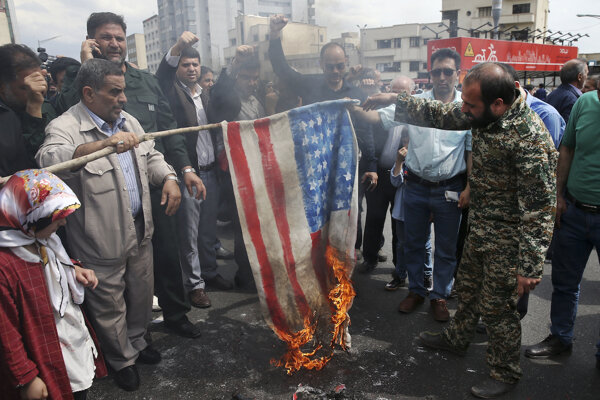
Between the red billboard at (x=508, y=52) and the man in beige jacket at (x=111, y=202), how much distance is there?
57.2 feet

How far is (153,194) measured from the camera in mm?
3271

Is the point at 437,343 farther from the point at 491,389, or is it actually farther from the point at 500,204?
the point at 500,204

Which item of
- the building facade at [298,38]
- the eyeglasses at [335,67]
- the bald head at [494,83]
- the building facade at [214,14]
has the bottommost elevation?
the bald head at [494,83]

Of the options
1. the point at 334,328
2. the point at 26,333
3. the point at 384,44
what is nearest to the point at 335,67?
the point at 334,328

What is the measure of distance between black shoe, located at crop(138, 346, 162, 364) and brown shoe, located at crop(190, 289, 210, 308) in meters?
0.89

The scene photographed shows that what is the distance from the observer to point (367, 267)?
16.2 ft

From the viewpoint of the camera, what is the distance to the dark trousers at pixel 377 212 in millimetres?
4703

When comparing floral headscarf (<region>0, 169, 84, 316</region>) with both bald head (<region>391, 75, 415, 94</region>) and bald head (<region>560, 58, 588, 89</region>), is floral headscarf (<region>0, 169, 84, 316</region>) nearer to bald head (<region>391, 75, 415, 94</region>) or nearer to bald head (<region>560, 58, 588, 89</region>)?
bald head (<region>391, 75, 415, 94</region>)

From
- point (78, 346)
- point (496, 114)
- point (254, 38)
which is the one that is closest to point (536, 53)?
point (254, 38)

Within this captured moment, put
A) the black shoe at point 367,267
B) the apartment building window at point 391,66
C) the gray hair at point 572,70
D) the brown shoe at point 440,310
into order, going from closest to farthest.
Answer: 1. the brown shoe at point 440,310
2. the black shoe at point 367,267
3. the gray hair at point 572,70
4. the apartment building window at point 391,66

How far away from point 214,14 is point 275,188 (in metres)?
8.42

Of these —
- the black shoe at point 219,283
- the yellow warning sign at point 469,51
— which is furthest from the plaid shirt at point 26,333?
the yellow warning sign at point 469,51

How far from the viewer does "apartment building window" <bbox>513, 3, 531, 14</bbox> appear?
49000 mm

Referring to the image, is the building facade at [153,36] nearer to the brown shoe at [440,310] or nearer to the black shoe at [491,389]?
the brown shoe at [440,310]
